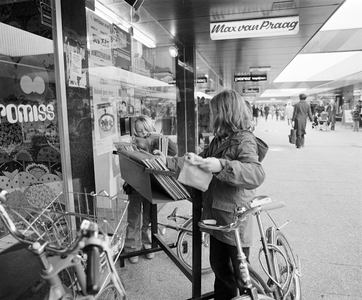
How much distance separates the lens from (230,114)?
2.20 m

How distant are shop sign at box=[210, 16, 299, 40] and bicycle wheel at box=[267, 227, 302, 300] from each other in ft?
13.2

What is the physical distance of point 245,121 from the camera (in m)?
2.22

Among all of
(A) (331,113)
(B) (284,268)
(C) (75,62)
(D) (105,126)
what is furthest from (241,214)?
(A) (331,113)

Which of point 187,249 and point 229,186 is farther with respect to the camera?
point 187,249

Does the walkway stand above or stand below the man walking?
below

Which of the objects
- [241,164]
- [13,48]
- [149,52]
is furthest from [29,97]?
[149,52]

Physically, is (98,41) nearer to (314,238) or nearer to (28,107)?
(28,107)

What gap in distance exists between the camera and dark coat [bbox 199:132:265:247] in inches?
76.7

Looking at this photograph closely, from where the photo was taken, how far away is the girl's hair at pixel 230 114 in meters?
2.20

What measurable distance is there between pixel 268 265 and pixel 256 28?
4.39 m

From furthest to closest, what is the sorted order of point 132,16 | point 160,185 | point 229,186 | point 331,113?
point 331,113 < point 132,16 < point 160,185 < point 229,186

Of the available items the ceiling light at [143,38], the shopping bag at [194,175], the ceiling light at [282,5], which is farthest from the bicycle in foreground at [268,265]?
the ceiling light at [143,38]

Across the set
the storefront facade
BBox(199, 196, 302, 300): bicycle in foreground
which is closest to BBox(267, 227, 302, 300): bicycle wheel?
BBox(199, 196, 302, 300): bicycle in foreground

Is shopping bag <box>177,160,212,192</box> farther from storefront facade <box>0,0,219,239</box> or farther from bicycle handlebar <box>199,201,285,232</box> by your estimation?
storefront facade <box>0,0,219,239</box>
